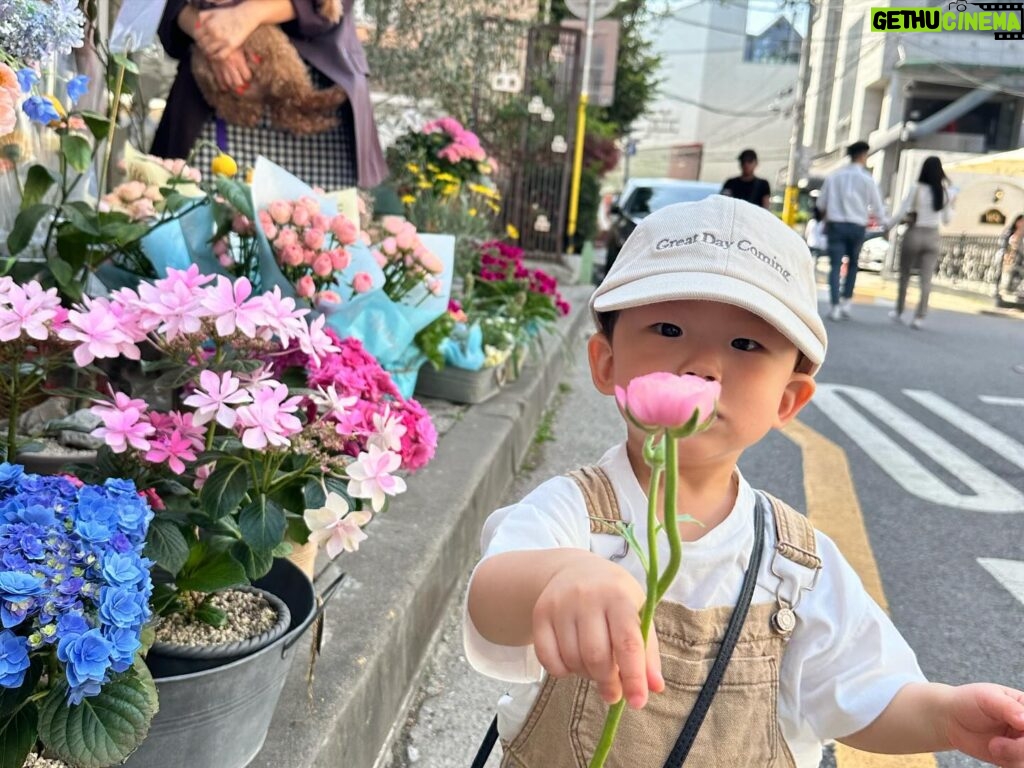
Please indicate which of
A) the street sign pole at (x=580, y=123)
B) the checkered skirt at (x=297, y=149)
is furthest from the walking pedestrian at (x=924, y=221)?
the checkered skirt at (x=297, y=149)

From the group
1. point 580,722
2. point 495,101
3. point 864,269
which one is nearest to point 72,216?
point 580,722

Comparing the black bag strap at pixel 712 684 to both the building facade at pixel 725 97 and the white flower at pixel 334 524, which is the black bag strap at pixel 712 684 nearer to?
the white flower at pixel 334 524

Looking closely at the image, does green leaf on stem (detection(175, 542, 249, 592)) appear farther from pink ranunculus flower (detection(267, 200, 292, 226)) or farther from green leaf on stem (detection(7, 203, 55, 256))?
pink ranunculus flower (detection(267, 200, 292, 226))

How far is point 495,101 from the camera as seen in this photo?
939cm

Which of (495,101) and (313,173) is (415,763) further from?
(495,101)

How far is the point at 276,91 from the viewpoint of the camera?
2727 mm

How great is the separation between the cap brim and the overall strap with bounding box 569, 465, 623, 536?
0.78 ft

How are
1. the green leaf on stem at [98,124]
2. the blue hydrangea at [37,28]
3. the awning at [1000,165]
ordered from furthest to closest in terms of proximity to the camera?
1. the awning at [1000,165]
2. the green leaf on stem at [98,124]
3. the blue hydrangea at [37,28]

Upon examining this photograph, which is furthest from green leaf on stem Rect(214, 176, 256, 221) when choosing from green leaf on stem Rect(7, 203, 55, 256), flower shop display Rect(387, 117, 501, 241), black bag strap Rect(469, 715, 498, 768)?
flower shop display Rect(387, 117, 501, 241)

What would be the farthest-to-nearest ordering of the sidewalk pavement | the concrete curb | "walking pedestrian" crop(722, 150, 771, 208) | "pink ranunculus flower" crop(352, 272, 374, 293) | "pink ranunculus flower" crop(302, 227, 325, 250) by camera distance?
the sidewalk pavement
"walking pedestrian" crop(722, 150, 771, 208)
"pink ranunculus flower" crop(352, 272, 374, 293)
"pink ranunculus flower" crop(302, 227, 325, 250)
the concrete curb

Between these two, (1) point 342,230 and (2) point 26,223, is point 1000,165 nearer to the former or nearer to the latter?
(1) point 342,230

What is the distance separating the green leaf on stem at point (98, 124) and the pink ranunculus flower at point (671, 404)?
166cm

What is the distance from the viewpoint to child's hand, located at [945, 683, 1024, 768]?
34.2 inches

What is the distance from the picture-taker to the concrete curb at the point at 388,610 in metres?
1.48
